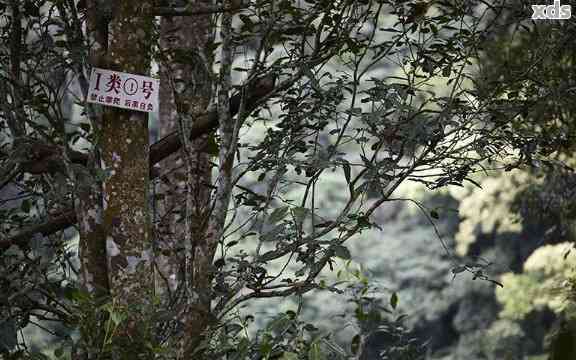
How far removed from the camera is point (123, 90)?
1.68 m

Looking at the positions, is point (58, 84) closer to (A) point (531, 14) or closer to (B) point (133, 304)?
(B) point (133, 304)

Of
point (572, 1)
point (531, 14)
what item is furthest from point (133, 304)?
point (572, 1)

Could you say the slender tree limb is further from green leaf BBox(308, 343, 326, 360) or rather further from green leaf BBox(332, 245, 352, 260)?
green leaf BBox(308, 343, 326, 360)

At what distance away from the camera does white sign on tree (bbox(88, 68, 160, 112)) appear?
1671mm

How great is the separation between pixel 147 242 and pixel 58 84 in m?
0.50

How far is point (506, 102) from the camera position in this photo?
204 centimetres
